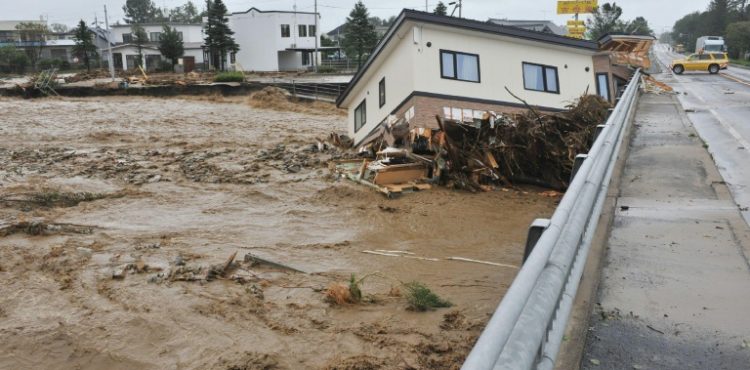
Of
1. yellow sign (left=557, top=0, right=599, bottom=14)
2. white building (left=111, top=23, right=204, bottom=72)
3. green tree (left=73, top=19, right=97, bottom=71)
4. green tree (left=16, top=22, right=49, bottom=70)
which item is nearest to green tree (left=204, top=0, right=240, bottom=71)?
white building (left=111, top=23, right=204, bottom=72)

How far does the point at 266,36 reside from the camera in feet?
201

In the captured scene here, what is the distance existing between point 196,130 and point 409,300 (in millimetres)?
25395

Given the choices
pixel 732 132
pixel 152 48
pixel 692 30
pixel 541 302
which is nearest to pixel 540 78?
pixel 732 132

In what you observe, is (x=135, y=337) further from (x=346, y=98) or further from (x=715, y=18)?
(x=715, y=18)

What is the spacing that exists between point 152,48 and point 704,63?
5319 centimetres

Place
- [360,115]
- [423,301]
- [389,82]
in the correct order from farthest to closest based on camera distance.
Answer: [360,115], [389,82], [423,301]

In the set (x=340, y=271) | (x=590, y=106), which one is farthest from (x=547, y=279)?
(x=590, y=106)

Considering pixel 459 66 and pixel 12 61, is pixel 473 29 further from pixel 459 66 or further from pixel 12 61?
pixel 12 61

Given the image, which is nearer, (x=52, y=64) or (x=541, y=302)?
(x=541, y=302)

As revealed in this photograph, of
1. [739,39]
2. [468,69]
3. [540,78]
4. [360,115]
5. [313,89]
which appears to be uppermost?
[739,39]

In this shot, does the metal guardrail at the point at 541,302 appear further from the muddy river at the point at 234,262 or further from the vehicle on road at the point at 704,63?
the vehicle on road at the point at 704,63

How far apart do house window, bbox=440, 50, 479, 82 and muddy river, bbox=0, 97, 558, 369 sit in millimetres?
4331

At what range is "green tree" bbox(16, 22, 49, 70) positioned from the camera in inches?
2724

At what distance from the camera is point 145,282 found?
848 cm
